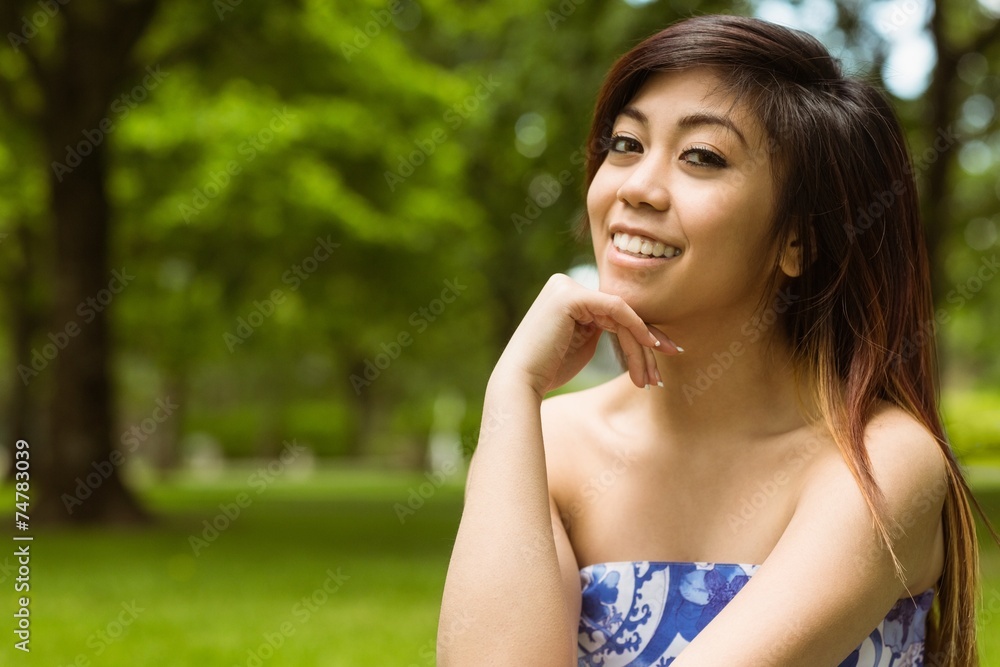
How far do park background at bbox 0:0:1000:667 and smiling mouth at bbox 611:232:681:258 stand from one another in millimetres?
4137

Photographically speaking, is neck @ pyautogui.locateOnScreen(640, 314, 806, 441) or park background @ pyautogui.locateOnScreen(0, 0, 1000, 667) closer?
neck @ pyautogui.locateOnScreen(640, 314, 806, 441)

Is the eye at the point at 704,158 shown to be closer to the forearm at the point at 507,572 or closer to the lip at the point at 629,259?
the lip at the point at 629,259

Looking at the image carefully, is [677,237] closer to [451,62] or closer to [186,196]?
[186,196]

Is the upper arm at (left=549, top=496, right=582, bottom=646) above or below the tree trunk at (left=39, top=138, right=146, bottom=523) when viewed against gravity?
above

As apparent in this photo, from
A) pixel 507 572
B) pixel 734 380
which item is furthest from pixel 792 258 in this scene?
pixel 507 572

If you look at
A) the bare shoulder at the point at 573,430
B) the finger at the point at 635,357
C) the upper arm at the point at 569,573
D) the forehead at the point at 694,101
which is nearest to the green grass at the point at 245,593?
the bare shoulder at the point at 573,430

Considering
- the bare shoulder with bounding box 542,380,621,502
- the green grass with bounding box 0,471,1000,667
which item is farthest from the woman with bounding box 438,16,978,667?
the green grass with bounding box 0,471,1000,667

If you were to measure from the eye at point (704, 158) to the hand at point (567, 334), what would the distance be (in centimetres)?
31

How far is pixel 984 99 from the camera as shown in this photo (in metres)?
17.2

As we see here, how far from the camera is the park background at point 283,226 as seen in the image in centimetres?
838

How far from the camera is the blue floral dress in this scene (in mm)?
2242

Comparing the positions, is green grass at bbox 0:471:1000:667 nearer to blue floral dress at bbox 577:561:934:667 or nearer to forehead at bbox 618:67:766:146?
blue floral dress at bbox 577:561:934:667

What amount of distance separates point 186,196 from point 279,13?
5387mm

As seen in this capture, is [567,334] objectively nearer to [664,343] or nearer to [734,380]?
[664,343]
